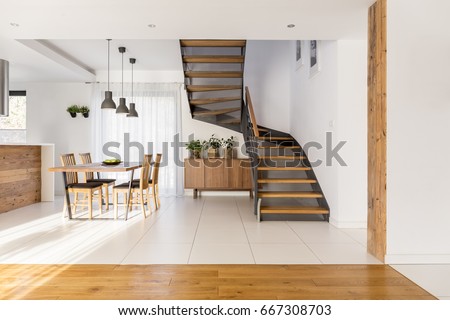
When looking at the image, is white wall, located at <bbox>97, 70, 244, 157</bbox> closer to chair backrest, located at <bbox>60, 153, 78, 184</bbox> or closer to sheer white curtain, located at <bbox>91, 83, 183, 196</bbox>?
sheer white curtain, located at <bbox>91, 83, 183, 196</bbox>

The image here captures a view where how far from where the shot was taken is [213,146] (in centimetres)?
701

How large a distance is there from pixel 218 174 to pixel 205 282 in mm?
4338

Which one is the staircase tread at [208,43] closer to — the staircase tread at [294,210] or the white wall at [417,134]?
the white wall at [417,134]

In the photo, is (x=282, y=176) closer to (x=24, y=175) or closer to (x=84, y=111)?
(x=84, y=111)

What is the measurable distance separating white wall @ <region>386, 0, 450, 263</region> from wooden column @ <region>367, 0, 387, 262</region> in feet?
0.17

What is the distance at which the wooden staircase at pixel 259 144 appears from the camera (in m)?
4.77

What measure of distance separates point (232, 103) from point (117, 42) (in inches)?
113

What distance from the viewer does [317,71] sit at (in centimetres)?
496

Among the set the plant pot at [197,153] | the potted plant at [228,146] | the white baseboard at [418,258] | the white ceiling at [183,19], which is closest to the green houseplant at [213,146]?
the potted plant at [228,146]

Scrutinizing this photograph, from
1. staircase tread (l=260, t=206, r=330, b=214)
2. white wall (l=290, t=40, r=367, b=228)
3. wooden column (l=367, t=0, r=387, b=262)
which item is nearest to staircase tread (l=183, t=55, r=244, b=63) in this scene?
white wall (l=290, t=40, r=367, b=228)

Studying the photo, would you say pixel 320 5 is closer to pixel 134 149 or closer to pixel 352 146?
pixel 352 146

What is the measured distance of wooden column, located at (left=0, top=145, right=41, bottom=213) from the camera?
517 cm

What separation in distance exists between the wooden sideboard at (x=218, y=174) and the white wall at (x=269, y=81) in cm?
129

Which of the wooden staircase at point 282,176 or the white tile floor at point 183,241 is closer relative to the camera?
the white tile floor at point 183,241
